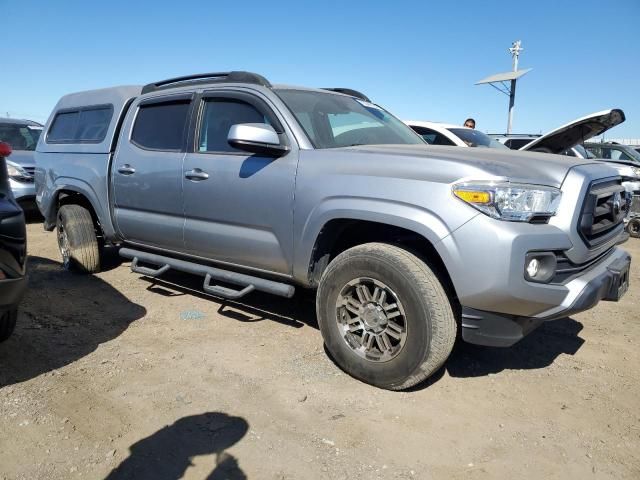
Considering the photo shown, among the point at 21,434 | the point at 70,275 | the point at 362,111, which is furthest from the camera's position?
→ the point at 70,275

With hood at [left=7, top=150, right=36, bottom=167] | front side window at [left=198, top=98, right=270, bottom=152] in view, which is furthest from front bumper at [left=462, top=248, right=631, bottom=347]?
hood at [left=7, top=150, right=36, bottom=167]

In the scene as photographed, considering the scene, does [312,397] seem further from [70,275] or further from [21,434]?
[70,275]

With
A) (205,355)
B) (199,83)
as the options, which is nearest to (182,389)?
(205,355)

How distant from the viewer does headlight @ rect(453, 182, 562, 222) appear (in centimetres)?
250

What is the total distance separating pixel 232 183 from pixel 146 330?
136cm

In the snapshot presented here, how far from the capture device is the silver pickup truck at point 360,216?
2.54m

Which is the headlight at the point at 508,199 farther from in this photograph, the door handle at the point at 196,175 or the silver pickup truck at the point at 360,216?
the door handle at the point at 196,175

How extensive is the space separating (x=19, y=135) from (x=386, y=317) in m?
9.24

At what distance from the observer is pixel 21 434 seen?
247 centimetres

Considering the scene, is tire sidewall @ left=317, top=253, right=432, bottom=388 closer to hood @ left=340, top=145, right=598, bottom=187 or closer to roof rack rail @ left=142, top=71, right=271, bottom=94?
hood @ left=340, top=145, right=598, bottom=187

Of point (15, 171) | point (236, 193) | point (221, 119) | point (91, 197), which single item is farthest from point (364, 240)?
point (15, 171)

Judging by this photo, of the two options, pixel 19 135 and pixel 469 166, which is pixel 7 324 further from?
pixel 19 135

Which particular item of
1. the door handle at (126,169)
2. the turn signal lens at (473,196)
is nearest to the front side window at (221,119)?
the door handle at (126,169)

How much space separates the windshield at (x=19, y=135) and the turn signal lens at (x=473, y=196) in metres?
9.22
